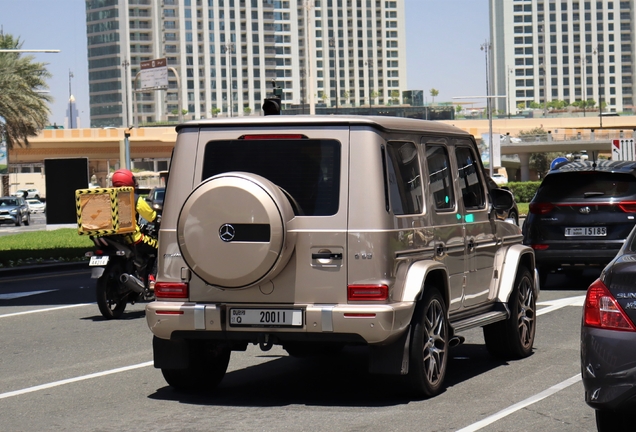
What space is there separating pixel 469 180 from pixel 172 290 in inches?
111

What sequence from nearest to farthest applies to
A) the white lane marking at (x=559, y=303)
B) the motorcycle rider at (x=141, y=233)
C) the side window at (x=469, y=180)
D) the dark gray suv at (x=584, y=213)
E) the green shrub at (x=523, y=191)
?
the side window at (x=469, y=180), the motorcycle rider at (x=141, y=233), the white lane marking at (x=559, y=303), the dark gray suv at (x=584, y=213), the green shrub at (x=523, y=191)

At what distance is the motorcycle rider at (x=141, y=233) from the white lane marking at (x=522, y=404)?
6105mm

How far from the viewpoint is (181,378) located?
7934 mm

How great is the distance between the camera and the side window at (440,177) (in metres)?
8.14

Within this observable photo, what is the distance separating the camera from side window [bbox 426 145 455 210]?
26.7 feet

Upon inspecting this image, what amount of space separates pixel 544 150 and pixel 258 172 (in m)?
107

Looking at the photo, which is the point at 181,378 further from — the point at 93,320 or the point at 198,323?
the point at 93,320

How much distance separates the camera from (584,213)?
48.9 feet

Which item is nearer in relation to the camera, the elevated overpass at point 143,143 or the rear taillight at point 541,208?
the rear taillight at point 541,208

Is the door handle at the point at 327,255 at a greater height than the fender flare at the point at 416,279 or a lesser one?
greater

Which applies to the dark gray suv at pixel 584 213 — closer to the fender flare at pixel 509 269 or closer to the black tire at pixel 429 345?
the fender flare at pixel 509 269

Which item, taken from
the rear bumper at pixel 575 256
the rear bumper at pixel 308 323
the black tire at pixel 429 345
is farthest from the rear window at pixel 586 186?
the rear bumper at pixel 308 323

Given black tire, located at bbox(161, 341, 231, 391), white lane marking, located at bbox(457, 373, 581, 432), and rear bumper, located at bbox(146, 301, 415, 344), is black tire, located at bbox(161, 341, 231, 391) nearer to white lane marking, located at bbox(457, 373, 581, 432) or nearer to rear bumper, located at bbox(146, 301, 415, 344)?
rear bumper, located at bbox(146, 301, 415, 344)

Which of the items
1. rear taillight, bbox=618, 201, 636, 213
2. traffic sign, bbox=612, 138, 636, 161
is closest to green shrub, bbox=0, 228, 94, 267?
rear taillight, bbox=618, 201, 636, 213
